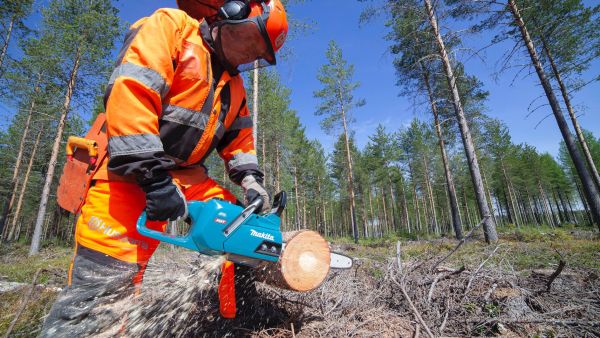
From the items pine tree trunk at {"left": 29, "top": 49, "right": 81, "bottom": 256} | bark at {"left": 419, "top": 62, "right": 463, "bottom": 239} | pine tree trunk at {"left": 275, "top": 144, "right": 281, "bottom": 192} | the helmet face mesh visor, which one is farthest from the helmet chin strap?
pine tree trunk at {"left": 275, "top": 144, "right": 281, "bottom": 192}

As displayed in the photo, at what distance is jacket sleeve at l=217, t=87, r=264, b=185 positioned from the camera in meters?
2.38

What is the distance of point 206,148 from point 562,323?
8.73 feet

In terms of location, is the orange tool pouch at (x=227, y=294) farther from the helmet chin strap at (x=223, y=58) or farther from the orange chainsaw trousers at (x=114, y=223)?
the helmet chin strap at (x=223, y=58)

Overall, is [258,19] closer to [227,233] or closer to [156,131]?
[156,131]

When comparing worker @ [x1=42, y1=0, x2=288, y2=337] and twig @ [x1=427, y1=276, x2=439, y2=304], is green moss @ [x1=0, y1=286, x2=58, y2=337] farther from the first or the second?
twig @ [x1=427, y1=276, x2=439, y2=304]

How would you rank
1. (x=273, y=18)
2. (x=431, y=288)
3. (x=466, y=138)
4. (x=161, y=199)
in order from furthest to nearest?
(x=466, y=138)
(x=431, y=288)
(x=273, y=18)
(x=161, y=199)

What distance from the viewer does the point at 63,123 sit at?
39.7 ft

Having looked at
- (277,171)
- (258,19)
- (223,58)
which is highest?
(277,171)

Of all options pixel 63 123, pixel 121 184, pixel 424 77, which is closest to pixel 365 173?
pixel 424 77

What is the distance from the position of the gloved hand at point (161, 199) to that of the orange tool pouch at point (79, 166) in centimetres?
49

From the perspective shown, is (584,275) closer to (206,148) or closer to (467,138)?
(206,148)

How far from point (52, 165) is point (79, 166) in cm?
1375

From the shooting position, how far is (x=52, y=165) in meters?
11.8

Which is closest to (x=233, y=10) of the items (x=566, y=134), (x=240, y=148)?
(x=240, y=148)
